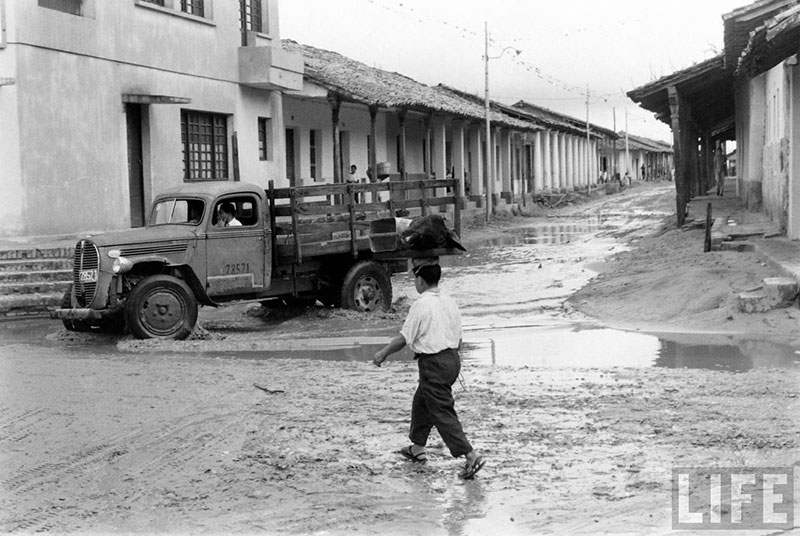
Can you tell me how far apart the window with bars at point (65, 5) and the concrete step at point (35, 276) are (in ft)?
16.4

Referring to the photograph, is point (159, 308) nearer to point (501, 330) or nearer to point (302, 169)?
point (501, 330)

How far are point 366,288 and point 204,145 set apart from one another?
28.9 feet

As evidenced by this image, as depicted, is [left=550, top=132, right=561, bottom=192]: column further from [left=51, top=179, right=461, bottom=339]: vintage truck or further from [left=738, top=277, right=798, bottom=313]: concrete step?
[left=738, top=277, right=798, bottom=313]: concrete step

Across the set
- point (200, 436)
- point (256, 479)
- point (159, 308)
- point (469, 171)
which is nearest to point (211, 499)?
point (256, 479)

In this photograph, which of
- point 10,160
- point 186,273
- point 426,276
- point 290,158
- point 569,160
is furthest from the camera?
point 569,160

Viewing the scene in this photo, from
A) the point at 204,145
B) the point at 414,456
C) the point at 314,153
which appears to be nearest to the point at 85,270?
the point at 414,456

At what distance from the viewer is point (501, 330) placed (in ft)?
42.5

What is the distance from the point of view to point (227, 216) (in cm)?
1334

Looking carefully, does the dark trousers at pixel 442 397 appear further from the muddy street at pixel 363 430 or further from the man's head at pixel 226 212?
the man's head at pixel 226 212

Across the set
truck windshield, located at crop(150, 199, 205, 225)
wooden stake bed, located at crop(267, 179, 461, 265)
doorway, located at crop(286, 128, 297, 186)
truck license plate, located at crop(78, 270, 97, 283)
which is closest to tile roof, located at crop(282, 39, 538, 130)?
doorway, located at crop(286, 128, 297, 186)

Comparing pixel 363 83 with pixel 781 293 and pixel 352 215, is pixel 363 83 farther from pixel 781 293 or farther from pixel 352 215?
pixel 781 293

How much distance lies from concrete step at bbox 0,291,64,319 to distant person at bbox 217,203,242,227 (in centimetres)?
327

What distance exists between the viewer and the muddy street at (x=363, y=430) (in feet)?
18.7

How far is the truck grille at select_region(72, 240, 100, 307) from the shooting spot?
39.8 feet
